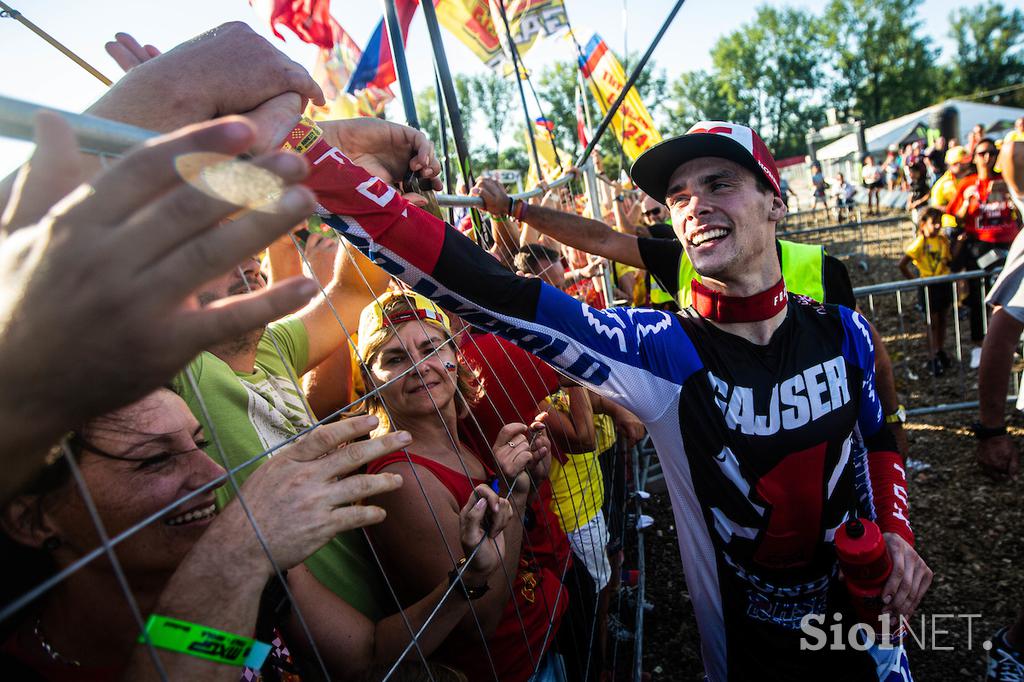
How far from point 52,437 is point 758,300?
1.91 meters

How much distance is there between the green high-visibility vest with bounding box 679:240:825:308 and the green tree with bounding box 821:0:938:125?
65436mm

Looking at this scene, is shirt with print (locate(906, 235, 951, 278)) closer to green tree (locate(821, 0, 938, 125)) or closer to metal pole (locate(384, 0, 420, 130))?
metal pole (locate(384, 0, 420, 130))

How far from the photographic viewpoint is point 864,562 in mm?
1582

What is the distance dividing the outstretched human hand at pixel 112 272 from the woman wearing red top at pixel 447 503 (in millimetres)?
768

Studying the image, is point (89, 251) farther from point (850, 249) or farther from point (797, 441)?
point (850, 249)

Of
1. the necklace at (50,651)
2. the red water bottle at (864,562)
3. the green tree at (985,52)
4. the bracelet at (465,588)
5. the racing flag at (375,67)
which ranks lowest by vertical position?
the red water bottle at (864,562)

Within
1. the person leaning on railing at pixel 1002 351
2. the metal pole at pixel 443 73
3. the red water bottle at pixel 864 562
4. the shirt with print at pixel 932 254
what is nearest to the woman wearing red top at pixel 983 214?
the shirt with print at pixel 932 254

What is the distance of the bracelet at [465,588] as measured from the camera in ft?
4.24

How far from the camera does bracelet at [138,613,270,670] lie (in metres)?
0.79

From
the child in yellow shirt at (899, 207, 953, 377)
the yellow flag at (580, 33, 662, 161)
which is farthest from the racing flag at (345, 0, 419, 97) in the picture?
the child in yellow shirt at (899, 207, 953, 377)

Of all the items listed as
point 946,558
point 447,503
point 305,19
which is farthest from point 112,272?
point 946,558

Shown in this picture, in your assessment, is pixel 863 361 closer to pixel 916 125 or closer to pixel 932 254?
pixel 932 254

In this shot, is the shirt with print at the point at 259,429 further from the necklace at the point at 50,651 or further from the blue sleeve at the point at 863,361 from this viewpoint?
the blue sleeve at the point at 863,361

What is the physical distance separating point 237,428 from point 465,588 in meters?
0.69
